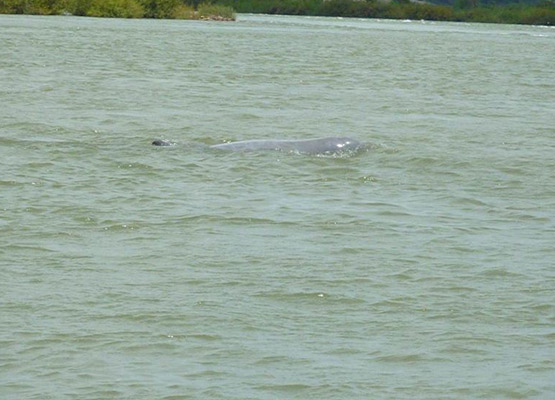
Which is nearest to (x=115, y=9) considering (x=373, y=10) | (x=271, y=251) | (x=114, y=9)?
(x=114, y=9)

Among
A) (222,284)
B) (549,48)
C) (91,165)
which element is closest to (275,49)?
(549,48)

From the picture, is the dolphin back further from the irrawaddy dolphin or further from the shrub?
the shrub

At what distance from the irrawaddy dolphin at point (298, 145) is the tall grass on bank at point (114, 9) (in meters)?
43.1

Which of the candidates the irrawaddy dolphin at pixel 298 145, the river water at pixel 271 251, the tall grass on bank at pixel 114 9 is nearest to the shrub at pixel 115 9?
the tall grass on bank at pixel 114 9

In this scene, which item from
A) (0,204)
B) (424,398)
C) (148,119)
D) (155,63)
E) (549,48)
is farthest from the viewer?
(549,48)

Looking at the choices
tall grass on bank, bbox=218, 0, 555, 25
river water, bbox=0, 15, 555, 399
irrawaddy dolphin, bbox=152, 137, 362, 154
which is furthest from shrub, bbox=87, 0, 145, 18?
irrawaddy dolphin, bbox=152, 137, 362, 154

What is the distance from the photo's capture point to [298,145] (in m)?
13.6

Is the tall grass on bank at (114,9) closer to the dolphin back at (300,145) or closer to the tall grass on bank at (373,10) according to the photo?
the tall grass on bank at (373,10)

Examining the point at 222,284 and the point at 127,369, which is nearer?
the point at 127,369

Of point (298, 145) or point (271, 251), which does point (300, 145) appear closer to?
point (298, 145)

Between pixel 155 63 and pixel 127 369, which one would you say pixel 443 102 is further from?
pixel 127 369

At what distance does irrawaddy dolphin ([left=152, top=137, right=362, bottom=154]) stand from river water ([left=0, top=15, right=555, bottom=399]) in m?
0.21

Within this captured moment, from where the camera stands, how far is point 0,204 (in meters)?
10.5

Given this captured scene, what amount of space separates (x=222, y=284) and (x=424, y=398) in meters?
2.19
